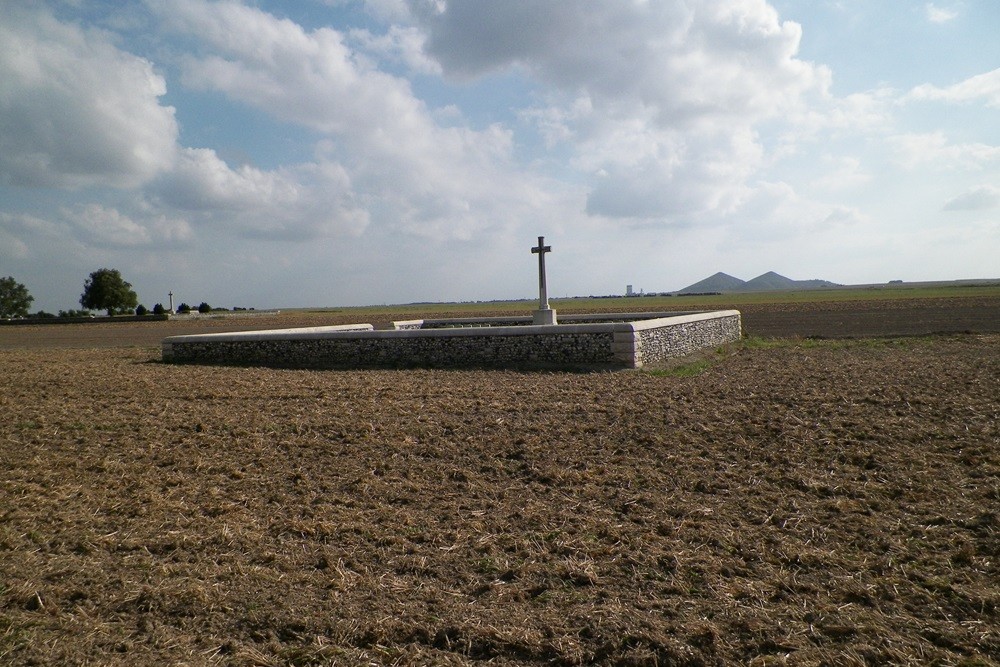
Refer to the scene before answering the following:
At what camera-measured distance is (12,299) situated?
81.3 m

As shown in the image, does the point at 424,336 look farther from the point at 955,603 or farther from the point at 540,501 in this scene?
the point at 955,603

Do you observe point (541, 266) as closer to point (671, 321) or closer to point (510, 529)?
point (671, 321)

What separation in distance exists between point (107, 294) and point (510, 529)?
242 feet

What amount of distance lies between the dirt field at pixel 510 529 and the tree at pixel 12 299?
89486mm

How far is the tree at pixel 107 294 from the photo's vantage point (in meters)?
66.9

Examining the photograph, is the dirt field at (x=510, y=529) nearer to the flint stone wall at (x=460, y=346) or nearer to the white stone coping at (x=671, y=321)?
the flint stone wall at (x=460, y=346)

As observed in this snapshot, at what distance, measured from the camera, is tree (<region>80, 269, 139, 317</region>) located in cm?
6694

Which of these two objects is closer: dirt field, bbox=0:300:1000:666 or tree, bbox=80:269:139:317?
dirt field, bbox=0:300:1000:666

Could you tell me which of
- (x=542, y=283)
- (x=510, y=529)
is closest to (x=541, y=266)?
(x=542, y=283)

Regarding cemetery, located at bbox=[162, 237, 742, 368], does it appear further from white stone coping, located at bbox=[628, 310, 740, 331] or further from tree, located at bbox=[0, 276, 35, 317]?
tree, located at bbox=[0, 276, 35, 317]

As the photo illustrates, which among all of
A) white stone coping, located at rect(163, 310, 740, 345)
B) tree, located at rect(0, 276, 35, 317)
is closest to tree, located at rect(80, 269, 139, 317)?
tree, located at rect(0, 276, 35, 317)

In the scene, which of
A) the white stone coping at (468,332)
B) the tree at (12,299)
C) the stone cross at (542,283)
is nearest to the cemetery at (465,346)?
the white stone coping at (468,332)

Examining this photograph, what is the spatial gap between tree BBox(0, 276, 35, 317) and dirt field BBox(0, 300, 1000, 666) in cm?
8949

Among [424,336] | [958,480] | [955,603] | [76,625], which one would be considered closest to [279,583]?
[76,625]
